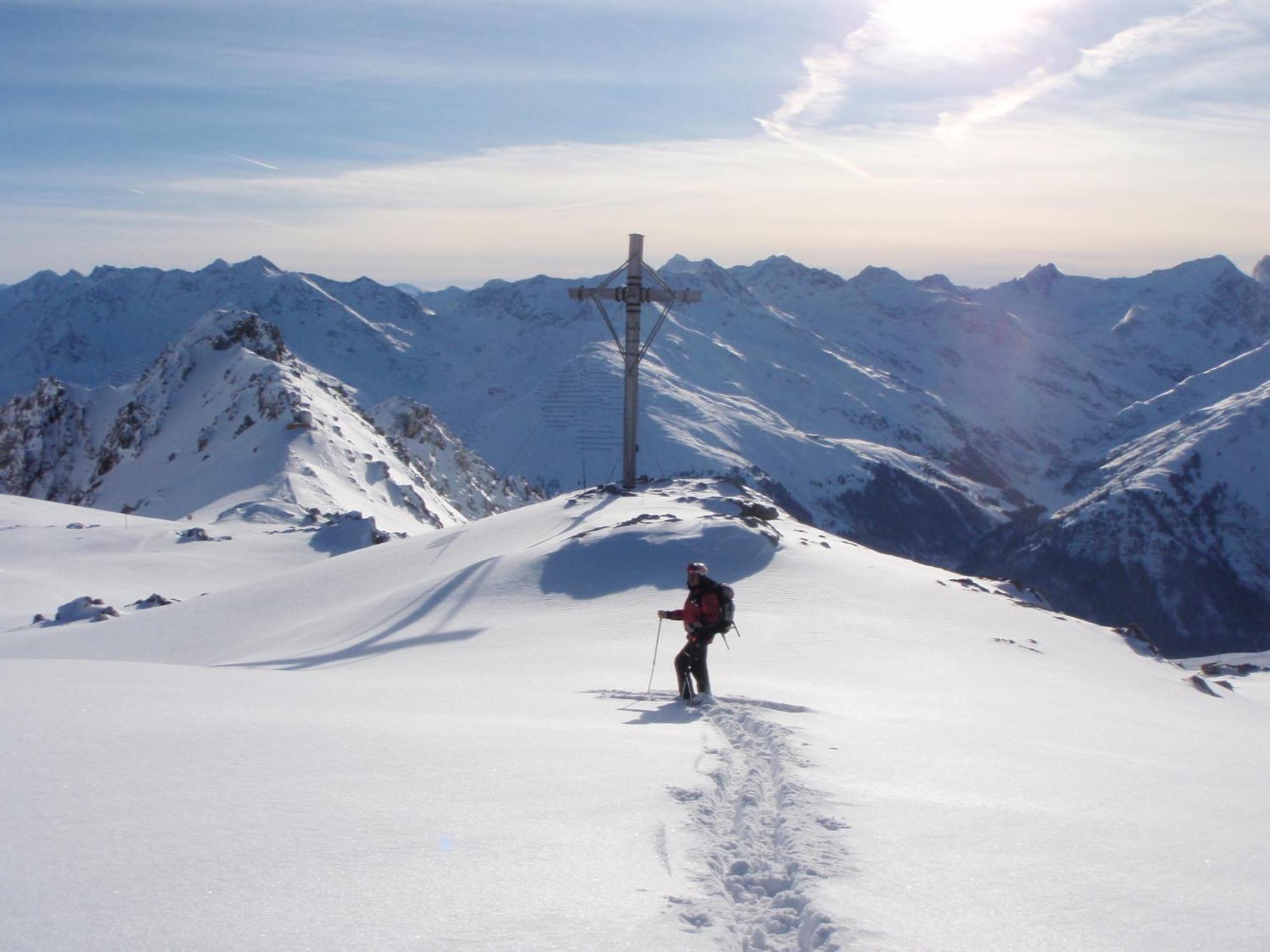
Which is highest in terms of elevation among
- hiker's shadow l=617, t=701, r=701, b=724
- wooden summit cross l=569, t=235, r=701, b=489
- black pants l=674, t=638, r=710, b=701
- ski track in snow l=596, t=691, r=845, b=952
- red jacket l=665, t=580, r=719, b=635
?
wooden summit cross l=569, t=235, r=701, b=489

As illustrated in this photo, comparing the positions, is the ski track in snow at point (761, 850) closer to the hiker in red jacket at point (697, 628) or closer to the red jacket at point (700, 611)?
the hiker in red jacket at point (697, 628)

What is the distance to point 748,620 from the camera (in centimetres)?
1587

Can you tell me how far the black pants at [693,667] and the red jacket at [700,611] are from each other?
18 centimetres

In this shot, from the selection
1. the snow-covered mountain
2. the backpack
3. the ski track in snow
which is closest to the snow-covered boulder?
the snow-covered mountain

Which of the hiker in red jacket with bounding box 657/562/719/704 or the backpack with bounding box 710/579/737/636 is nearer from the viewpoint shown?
the hiker in red jacket with bounding box 657/562/719/704

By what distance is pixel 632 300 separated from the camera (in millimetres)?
24391

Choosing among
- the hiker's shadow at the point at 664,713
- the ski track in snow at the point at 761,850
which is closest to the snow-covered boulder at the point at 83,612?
the hiker's shadow at the point at 664,713

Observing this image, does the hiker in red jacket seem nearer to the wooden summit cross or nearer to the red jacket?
the red jacket

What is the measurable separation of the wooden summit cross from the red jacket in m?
12.9

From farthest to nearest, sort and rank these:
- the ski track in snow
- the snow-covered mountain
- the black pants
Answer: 1. the snow-covered mountain
2. the black pants
3. the ski track in snow

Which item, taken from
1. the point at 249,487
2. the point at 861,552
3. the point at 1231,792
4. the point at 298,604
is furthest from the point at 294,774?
the point at 249,487

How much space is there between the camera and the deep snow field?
4395 mm

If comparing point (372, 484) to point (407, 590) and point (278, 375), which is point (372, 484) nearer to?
point (278, 375)

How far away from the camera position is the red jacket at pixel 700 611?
10.9 meters
